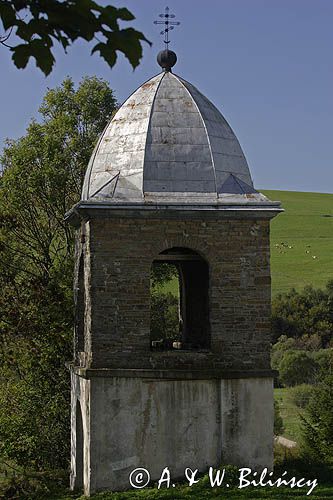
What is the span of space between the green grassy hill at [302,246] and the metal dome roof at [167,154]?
40382 mm

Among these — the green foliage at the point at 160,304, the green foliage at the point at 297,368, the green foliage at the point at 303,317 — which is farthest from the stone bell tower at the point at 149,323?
the green foliage at the point at 303,317

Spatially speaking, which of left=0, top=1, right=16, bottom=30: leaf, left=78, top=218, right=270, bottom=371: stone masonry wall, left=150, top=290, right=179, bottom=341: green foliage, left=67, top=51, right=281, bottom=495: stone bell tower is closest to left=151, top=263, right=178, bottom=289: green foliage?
left=150, top=290, right=179, bottom=341: green foliage

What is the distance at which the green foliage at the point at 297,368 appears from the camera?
38531 mm

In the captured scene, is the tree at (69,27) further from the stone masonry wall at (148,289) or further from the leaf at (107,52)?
the stone masonry wall at (148,289)

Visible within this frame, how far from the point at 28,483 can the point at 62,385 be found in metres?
4.08

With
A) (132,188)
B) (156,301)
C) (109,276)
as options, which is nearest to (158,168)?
(132,188)

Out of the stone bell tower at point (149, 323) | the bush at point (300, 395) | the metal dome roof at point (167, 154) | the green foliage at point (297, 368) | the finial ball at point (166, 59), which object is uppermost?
the finial ball at point (166, 59)

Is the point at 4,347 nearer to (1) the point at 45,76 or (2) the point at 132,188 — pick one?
(2) the point at 132,188

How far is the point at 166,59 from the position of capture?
601 inches

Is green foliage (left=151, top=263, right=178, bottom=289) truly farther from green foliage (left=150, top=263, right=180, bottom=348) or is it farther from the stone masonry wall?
the stone masonry wall

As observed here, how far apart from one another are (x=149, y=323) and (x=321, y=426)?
9736mm

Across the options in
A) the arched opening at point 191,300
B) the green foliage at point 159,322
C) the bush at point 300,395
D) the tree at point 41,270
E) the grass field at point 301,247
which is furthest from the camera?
the grass field at point 301,247

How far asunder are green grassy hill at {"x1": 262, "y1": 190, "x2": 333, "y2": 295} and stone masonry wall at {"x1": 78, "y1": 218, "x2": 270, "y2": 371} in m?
40.8

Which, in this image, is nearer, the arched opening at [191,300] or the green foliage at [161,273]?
the arched opening at [191,300]
